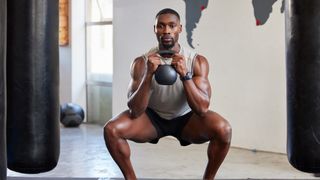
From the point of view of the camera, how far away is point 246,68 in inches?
195

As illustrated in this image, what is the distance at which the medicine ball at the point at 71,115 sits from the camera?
614cm

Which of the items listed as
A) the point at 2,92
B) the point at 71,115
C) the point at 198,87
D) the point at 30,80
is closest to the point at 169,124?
the point at 198,87

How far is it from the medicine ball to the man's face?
3.58 metres

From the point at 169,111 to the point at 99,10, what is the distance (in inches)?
156

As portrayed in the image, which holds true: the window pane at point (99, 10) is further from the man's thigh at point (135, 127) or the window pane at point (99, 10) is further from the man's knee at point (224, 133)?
the man's knee at point (224, 133)

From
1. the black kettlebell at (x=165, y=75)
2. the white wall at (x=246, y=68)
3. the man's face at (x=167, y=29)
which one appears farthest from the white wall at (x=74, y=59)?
the black kettlebell at (x=165, y=75)

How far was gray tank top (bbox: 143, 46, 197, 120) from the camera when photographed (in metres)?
2.81

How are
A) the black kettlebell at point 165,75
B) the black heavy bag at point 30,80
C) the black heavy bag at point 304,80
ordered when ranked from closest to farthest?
the black heavy bag at point 304,80 < the black heavy bag at point 30,80 < the black kettlebell at point 165,75

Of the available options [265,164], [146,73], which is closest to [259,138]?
[265,164]

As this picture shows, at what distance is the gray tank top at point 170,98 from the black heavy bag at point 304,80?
68 cm

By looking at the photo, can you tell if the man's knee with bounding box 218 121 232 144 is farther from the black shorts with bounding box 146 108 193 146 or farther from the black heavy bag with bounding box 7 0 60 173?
the black heavy bag with bounding box 7 0 60 173

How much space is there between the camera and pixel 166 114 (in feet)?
9.46

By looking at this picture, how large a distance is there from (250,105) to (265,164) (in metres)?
0.81

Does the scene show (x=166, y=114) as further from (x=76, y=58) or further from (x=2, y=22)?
(x=76, y=58)
